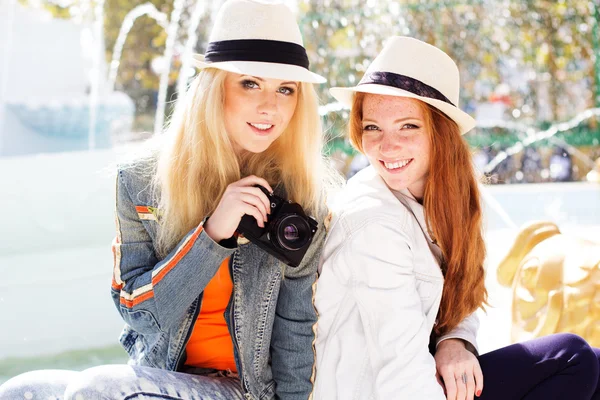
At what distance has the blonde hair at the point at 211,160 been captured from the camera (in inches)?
76.7

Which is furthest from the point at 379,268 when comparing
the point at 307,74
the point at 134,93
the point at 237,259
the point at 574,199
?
the point at 134,93

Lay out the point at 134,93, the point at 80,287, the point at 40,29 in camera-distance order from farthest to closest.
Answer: the point at 134,93
the point at 40,29
the point at 80,287

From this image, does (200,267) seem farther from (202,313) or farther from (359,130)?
(359,130)

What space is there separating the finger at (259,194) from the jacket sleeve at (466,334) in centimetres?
58

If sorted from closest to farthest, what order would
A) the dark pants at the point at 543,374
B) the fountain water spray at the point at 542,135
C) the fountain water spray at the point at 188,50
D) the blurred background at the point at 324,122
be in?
the dark pants at the point at 543,374, the blurred background at the point at 324,122, the fountain water spray at the point at 188,50, the fountain water spray at the point at 542,135

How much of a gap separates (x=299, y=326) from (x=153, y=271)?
14.2 inches

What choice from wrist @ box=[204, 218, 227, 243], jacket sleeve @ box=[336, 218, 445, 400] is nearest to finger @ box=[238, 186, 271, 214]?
wrist @ box=[204, 218, 227, 243]

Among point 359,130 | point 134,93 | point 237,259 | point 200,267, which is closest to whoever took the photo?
point 200,267

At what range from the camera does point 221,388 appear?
1884mm

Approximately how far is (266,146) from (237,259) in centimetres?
28

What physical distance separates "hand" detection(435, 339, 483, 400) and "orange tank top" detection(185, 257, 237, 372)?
1.62 feet

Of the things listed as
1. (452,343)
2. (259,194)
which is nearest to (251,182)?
(259,194)

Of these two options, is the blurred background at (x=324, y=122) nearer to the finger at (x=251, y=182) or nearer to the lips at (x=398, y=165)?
the lips at (x=398, y=165)

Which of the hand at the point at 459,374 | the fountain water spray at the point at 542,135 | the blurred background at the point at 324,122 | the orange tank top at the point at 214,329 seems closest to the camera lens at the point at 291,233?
the orange tank top at the point at 214,329
